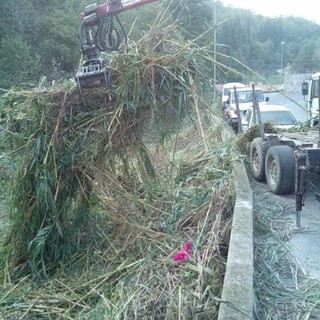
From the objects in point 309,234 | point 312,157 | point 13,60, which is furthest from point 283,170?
point 13,60

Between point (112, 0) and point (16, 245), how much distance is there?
2.96 meters

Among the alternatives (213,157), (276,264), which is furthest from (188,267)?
(213,157)

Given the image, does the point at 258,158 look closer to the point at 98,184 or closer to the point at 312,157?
the point at 312,157

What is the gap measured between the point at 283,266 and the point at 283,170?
2839 mm

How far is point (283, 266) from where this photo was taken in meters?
4.98

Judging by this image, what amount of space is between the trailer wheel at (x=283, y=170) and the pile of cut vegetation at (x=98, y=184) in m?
2.14

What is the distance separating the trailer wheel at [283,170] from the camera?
759cm

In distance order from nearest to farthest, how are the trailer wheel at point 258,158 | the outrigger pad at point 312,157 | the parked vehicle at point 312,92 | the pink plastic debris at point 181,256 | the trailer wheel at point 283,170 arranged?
the pink plastic debris at point 181,256 → the outrigger pad at point 312,157 → the trailer wheel at point 283,170 → the trailer wheel at point 258,158 → the parked vehicle at point 312,92

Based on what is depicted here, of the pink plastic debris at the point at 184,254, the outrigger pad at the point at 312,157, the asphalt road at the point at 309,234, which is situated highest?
the outrigger pad at the point at 312,157

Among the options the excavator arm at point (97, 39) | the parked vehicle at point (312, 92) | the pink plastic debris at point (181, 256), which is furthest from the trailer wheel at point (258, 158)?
the pink plastic debris at point (181, 256)

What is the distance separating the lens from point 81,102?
17.4 feet

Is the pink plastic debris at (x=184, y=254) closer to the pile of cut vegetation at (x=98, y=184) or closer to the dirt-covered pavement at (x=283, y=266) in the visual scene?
the pile of cut vegetation at (x=98, y=184)

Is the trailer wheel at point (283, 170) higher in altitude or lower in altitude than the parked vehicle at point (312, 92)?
lower

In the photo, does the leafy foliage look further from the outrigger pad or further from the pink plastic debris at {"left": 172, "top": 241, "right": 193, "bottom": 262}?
the outrigger pad
